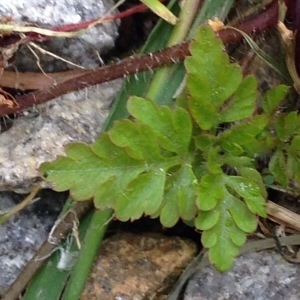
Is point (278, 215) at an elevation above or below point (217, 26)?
below

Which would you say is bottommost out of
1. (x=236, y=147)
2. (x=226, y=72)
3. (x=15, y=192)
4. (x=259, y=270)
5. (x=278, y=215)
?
(x=15, y=192)

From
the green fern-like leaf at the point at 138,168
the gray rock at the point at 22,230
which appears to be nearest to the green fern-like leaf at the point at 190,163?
the green fern-like leaf at the point at 138,168

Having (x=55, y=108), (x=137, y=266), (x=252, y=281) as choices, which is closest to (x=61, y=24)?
(x=55, y=108)

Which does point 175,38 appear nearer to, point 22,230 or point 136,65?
point 136,65

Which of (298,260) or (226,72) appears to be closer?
(226,72)

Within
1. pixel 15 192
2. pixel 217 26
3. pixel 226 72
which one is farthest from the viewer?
pixel 15 192

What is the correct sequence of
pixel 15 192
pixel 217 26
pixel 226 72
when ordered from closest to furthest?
pixel 226 72, pixel 217 26, pixel 15 192

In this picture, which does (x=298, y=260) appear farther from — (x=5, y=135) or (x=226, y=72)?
(x=5, y=135)

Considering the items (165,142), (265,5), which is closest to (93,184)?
(165,142)
